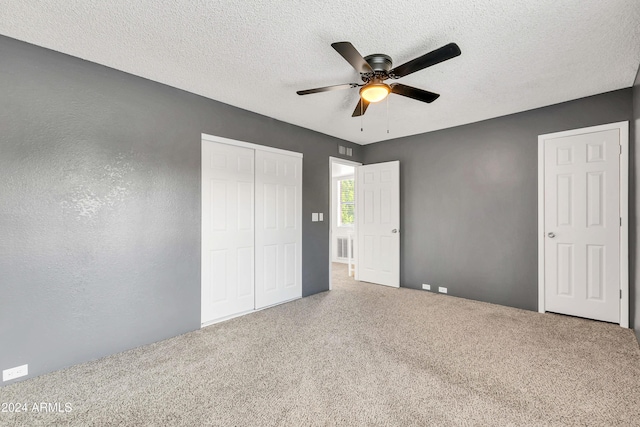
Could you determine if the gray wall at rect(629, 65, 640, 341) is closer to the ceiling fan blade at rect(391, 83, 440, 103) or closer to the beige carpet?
the beige carpet

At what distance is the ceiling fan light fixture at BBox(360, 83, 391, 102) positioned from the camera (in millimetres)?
2209

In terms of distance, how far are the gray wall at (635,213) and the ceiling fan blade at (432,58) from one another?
2.23 metres

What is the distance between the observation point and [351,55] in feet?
6.11

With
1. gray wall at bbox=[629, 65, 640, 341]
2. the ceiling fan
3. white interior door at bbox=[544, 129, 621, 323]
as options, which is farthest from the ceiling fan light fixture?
white interior door at bbox=[544, 129, 621, 323]

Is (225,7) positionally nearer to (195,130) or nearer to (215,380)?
(195,130)

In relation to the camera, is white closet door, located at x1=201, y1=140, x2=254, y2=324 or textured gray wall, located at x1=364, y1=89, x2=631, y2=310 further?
textured gray wall, located at x1=364, y1=89, x2=631, y2=310

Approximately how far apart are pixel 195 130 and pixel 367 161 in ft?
10.3

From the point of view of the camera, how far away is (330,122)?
3990mm

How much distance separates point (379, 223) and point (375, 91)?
300cm

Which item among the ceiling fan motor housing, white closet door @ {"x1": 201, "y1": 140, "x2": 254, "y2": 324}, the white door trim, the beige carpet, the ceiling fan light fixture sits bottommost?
the beige carpet

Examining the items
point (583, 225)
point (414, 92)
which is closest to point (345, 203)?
point (583, 225)

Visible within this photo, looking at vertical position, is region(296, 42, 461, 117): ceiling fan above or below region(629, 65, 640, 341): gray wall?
above

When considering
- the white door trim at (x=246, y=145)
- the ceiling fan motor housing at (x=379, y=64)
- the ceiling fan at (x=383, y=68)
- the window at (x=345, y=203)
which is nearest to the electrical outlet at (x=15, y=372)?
the white door trim at (x=246, y=145)

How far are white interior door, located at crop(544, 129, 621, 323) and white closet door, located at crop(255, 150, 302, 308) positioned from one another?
3173mm
